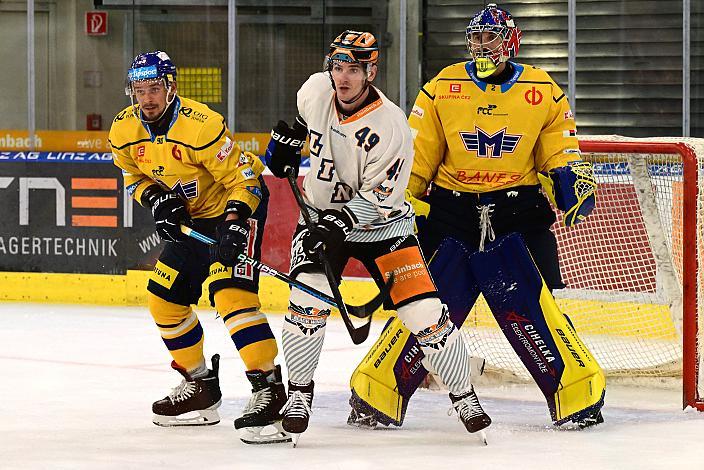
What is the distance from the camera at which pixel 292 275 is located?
160 inches

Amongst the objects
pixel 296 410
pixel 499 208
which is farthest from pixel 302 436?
pixel 499 208

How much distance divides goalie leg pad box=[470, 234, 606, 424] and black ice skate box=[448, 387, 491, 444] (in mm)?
496

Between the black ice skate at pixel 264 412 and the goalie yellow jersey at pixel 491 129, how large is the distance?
866 mm

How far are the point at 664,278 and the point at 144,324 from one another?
9.25 ft

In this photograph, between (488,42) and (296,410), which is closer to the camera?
(296,410)

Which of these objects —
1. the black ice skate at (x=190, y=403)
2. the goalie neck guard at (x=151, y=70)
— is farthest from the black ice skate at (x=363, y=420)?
the goalie neck guard at (x=151, y=70)

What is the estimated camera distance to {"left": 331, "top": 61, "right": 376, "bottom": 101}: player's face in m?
3.98

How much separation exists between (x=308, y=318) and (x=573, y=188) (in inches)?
41.0

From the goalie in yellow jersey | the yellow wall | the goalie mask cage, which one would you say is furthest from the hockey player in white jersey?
the yellow wall

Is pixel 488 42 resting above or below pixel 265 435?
above

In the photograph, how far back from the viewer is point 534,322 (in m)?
4.62

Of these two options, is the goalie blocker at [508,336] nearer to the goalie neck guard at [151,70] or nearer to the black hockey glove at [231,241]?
the black hockey glove at [231,241]

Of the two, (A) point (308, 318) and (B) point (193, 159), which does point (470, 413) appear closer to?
(A) point (308, 318)

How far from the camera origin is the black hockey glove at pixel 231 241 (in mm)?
4105
